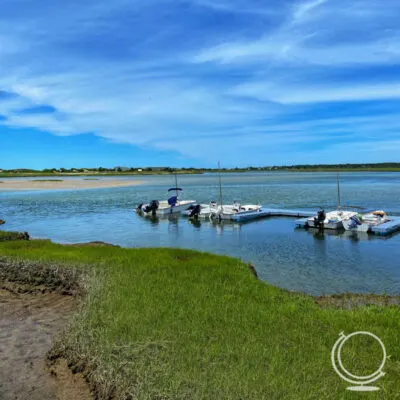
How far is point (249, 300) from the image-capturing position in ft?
37.0

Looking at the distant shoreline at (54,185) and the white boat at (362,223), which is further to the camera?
the distant shoreline at (54,185)

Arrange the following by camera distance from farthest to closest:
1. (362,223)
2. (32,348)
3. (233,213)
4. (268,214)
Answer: (268,214) → (233,213) → (362,223) → (32,348)

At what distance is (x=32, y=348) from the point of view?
1030cm

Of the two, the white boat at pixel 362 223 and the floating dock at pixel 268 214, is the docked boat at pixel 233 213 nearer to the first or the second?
the floating dock at pixel 268 214

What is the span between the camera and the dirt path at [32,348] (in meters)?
8.25

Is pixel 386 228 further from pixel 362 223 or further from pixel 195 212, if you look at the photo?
pixel 195 212

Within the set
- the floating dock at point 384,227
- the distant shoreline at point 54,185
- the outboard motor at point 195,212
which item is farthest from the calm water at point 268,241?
the distant shoreline at point 54,185

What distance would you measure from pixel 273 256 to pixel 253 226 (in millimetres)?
15811

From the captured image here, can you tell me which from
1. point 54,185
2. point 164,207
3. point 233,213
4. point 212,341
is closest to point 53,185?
point 54,185

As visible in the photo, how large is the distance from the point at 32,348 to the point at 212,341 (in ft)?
16.2

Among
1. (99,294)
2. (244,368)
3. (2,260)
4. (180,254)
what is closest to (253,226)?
(180,254)

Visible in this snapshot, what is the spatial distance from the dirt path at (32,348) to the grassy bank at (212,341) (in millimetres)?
422

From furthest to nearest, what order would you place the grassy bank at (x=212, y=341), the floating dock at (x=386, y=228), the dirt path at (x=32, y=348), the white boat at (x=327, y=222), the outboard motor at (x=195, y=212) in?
the outboard motor at (x=195, y=212) < the white boat at (x=327, y=222) < the floating dock at (x=386, y=228) < the dirt path at (x=32, y=348) < the grassy bank at (x=212, y=341)

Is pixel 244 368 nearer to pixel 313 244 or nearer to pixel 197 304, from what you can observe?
pixel 197 304
